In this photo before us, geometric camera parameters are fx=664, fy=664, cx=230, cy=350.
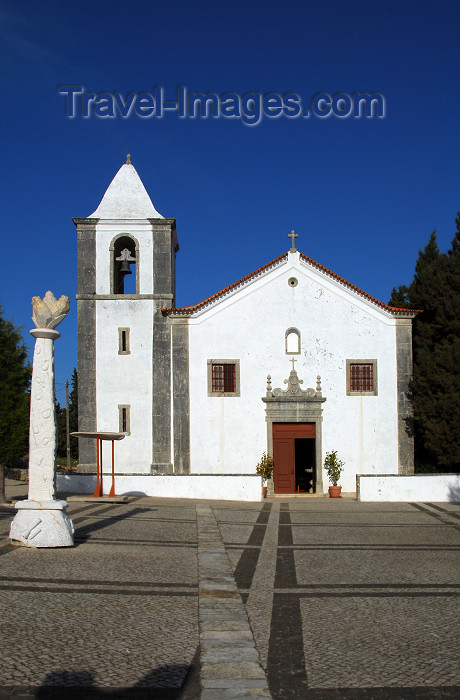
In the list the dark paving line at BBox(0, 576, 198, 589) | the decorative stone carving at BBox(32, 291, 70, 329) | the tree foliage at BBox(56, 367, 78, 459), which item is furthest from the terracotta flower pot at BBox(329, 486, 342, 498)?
the tree foliage at BBox(56, 367, 78, 459)

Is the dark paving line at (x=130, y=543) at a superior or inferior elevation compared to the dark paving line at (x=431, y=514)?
superior

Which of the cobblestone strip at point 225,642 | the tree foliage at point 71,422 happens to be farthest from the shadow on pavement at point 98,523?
the tree foliage at point 71,422

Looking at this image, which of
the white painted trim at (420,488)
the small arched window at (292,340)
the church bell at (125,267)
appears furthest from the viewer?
the church bell at (125,267)

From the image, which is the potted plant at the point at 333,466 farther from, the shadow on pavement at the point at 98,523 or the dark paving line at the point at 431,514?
the shadow on pavement at the point at 98,523

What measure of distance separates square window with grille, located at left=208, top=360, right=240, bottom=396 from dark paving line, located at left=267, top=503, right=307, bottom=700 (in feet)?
47.8

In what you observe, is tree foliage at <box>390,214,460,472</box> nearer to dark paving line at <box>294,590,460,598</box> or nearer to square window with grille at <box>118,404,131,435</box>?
square window with grille at <box>118,404,131,435</box>

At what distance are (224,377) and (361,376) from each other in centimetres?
478

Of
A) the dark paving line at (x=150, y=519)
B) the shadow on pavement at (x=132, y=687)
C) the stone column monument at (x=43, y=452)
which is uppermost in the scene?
the stone column monument at (x=43, y=452)

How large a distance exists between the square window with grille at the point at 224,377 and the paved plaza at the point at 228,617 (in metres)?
10.7

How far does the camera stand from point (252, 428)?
896 inches

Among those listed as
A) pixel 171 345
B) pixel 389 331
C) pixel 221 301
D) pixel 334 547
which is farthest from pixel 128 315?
pixel 334 547

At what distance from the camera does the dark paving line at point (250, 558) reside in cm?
836

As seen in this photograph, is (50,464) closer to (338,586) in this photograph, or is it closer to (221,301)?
(338,586)

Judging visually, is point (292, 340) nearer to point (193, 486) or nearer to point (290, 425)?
point (290, 425)
